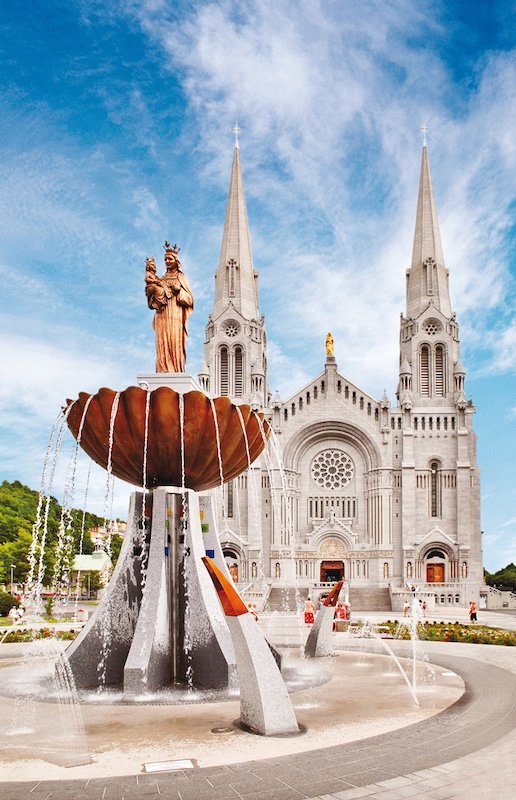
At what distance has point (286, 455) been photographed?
5425cm

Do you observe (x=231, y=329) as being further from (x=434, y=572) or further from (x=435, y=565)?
(x=434, y=572)

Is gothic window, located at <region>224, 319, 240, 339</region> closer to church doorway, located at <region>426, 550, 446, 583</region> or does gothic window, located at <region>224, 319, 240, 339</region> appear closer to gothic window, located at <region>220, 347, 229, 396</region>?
gothic window, located at <region>220, 347, 229, 396</region>

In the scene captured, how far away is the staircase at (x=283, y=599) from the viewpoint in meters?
45.2

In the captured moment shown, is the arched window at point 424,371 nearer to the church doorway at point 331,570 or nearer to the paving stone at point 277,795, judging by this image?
the church doorway at point 331,570

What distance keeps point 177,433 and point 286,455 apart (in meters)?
42.4

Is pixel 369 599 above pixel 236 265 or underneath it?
underneath

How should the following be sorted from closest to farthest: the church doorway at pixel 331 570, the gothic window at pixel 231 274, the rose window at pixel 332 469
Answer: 1. the church doorway at pixel 331 570
2. the rose window at pixel 332 469
3. the gothic window at pixel 231 274

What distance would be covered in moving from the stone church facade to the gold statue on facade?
36.1 m

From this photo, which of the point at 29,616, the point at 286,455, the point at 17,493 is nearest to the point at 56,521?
the point at 17,493

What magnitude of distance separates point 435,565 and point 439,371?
14.0 meters

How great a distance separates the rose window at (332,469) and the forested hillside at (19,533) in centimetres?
1783

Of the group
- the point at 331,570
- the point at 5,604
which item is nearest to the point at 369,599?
the point at 331,570

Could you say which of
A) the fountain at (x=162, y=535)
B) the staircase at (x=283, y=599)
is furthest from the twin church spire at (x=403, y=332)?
the fountain at (x=162, y=535)

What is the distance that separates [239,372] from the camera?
5609 cm
